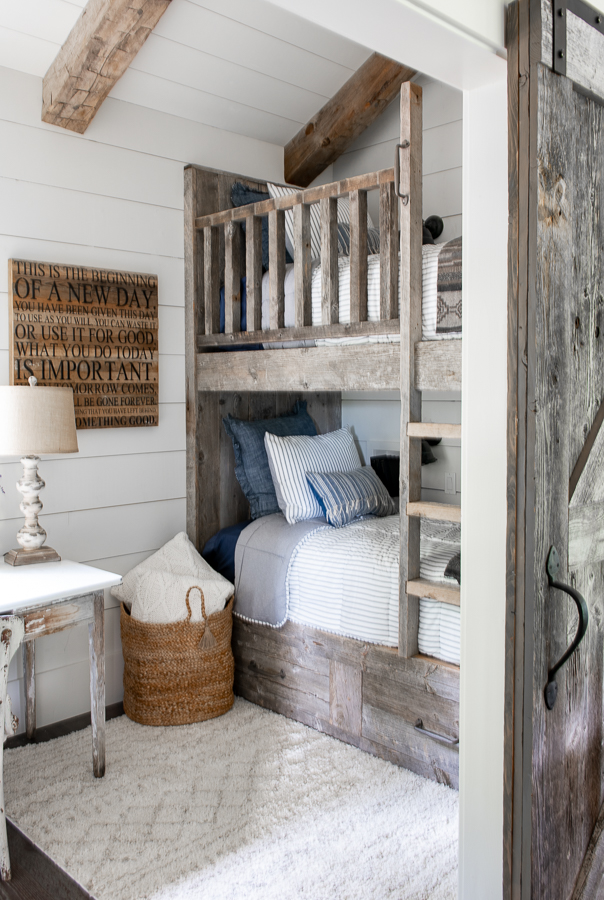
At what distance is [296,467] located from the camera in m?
2.98

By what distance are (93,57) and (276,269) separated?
0.93m

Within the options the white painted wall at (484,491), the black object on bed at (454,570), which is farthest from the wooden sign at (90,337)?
the white painted wall at (484,491)

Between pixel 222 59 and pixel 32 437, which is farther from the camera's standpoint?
pixel 222 59

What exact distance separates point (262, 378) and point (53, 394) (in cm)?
82

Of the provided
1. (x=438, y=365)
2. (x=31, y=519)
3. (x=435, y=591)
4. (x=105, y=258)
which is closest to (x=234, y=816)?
(x=435, y=591)

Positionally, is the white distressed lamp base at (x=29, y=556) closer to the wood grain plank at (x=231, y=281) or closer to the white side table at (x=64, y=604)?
the white side table at (x=64, y=604)

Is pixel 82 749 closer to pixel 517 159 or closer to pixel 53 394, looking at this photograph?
pixel 53 394

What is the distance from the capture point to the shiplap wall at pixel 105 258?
2580 millimetres

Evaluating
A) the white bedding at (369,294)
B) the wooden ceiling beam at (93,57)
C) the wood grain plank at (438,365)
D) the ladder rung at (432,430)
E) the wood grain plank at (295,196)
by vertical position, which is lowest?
the ladder rung at (432,430)

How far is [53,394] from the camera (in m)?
2.38

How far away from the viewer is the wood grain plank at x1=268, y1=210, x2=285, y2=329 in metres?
2.68

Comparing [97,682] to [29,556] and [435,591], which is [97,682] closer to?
[29,556]

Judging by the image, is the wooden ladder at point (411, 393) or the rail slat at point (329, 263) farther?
the rail slat at point (329, 263)

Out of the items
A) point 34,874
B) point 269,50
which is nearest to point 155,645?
point 34,874
